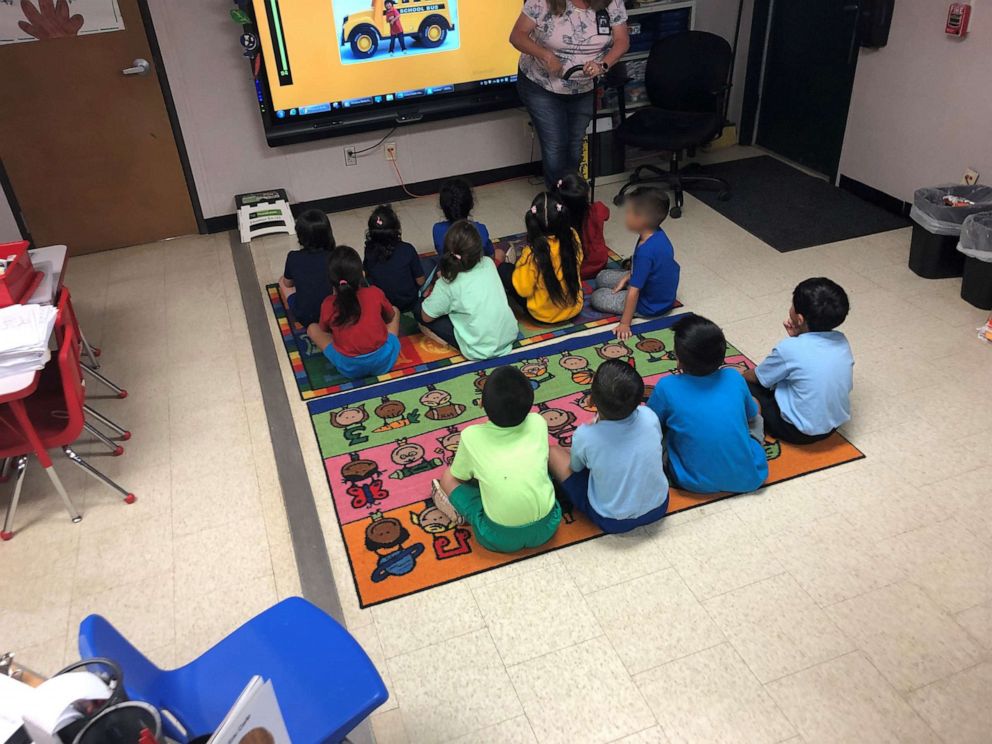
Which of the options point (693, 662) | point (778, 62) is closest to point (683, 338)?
point (693, 662)

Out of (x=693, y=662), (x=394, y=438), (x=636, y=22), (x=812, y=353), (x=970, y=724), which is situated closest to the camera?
(x=970, y=724)

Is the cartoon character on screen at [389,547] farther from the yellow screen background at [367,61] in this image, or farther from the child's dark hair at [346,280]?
the yellow screen background at [367,61]

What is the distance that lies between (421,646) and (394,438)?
943mm

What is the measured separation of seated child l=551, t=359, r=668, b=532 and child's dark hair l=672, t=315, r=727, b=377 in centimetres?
21

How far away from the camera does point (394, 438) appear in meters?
2.91

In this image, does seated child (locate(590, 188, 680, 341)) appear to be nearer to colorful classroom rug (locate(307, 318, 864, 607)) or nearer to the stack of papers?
colorful classroom rug (locate(307, 318, 864, 607))

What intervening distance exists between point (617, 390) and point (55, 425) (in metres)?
1.86

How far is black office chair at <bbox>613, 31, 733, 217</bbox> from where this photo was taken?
452cm

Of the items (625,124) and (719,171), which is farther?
(719,171)

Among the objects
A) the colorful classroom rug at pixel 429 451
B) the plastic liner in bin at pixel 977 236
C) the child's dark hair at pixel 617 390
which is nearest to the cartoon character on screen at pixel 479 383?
the colorful classroom rug at pixel 429 451

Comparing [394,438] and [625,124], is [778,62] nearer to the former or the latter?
[625,124]

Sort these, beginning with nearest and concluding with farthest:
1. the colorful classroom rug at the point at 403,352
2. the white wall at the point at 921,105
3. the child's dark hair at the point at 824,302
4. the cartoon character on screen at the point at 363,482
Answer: the child's dark hair at the point at 824,302, the cartoon character on screen at the point at 363,482, the colorful classroom rug at the point at 403,352, the white wall at the point at 921,105

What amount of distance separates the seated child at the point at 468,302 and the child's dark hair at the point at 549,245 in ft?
0.76

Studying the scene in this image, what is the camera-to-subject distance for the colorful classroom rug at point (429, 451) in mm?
Answer: 2391
